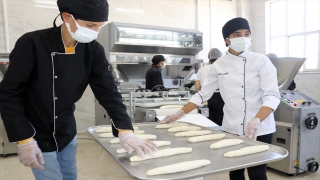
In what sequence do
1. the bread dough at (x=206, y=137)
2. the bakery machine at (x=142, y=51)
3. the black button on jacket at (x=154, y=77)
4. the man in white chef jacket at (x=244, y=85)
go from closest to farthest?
1. the bread dough at (x=206, y=137)
2. the man in white chef jacket at (x=244, y=85)
3. the black button on jacket at (x=154, y=77)
4. the bakery machine at (x=142, y=51)

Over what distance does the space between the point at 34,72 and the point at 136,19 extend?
4262 millimetres

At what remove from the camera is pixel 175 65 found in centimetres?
484

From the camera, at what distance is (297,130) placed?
2629 mm

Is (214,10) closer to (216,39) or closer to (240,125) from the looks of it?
(216,39)

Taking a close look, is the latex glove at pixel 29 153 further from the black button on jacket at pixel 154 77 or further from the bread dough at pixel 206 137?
the black button on jacket at pixel 154 77

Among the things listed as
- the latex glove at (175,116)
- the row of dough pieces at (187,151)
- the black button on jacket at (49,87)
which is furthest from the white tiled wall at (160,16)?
the black button on jacket at (49,87)

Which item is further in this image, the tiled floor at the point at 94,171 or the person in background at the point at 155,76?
the person in background at the point at 155,76

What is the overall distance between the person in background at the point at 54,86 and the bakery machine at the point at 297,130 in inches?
81.6

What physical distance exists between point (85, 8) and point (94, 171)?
2.32 m

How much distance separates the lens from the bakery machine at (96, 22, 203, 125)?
4.15 meters

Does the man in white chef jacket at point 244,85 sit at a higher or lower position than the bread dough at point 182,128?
higher

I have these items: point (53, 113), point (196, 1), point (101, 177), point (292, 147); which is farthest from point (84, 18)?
point (196, 1)

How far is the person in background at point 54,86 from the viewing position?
3.28 ft

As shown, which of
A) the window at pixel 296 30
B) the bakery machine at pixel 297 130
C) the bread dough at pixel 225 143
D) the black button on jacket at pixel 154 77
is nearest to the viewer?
the bread dough at pixel 225 143
